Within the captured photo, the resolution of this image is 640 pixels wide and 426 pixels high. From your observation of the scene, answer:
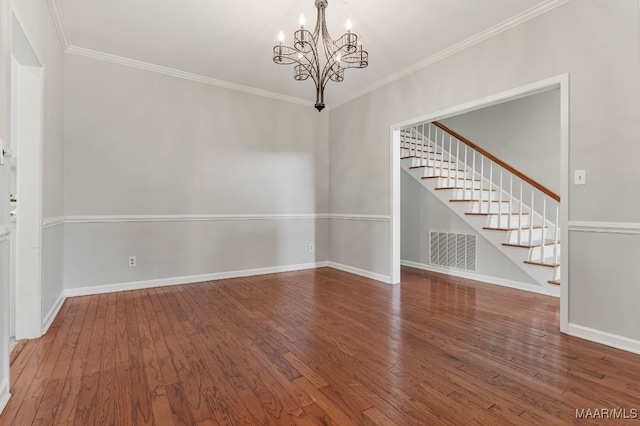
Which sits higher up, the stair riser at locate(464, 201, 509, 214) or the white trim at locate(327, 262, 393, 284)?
the stair riser at locate(464, 201, 509, 214)

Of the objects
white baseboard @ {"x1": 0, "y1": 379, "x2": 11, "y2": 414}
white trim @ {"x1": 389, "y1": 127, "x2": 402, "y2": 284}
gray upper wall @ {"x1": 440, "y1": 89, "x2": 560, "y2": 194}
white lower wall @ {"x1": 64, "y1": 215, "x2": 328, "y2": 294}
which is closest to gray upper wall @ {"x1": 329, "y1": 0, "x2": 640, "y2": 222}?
white trim @ {"x1": 389, "y1": 127, "x2": 402, "y2": 284}

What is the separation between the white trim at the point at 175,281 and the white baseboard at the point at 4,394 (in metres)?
2.12

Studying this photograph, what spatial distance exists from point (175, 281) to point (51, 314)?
1390 mm

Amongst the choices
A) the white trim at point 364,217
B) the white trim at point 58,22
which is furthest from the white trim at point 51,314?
the white trim at point 364,217

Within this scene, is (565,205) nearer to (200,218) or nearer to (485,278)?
(485,278)

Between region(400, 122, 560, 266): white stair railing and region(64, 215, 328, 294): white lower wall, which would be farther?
region(400, 122, 560, 266): white stair railing

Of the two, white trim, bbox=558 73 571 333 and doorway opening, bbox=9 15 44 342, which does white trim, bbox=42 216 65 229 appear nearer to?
doorway opening, bbox=9 15 44 342

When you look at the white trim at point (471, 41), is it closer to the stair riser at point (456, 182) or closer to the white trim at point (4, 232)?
the stair riser at point (456, 182)

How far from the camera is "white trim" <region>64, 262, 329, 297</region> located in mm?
3555

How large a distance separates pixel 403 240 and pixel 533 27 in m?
3.56

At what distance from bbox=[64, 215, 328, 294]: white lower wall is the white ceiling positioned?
1.98 meters

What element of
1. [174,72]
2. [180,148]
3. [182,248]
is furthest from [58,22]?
[182,248]

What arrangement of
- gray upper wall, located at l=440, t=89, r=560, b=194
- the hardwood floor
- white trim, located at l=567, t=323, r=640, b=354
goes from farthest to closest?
gray upper wall, located at l=440, t=89, r=560, b=194 → white trim, located at l=567, t=323, r=640, b=354 → the hardwood floor

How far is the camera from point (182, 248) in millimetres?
4152
